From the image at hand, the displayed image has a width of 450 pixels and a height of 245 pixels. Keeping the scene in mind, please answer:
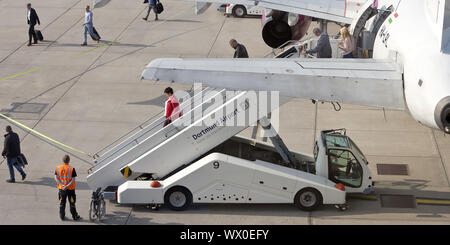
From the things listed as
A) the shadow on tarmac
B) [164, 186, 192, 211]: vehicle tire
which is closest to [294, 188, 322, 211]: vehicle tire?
[164, 186, 192, 211]: vehicle tire

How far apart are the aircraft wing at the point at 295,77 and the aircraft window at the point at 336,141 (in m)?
2.20

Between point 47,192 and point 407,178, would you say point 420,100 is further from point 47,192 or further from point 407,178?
point 47,192

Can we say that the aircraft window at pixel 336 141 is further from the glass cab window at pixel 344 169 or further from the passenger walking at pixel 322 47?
the passenger walking at pixel 322 47

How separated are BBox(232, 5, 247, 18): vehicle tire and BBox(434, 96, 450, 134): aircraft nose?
67.7 ft

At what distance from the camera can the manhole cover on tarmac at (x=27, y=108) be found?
2515 centimetres

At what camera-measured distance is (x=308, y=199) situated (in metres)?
18.3

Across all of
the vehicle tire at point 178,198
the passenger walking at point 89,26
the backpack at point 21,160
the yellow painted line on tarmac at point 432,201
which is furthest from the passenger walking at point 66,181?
the passenger walking at point 89,26

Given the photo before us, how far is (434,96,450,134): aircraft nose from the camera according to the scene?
15.3 metres

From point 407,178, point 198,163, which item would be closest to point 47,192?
point 198,163

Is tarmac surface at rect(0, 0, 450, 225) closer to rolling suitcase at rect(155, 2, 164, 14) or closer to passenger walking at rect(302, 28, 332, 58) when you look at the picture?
rolling suitcase at rect(155, 2, 164, 14)

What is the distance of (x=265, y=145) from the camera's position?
66.2 feet

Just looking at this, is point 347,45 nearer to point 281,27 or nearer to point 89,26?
point 281,27

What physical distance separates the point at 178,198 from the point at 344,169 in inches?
159

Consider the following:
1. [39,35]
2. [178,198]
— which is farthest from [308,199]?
[39,35]
